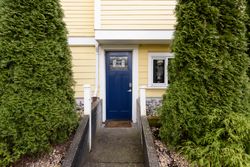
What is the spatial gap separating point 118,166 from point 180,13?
2.84m

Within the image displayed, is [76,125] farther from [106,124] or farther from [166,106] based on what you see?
[106,124]

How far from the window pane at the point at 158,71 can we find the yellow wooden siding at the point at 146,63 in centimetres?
26

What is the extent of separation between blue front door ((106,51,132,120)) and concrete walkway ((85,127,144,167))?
5.03 ft

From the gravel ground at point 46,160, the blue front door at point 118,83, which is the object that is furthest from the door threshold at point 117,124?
the gravel ground at point 46,160

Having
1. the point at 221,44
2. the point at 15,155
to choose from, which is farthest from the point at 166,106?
the point at 15,155

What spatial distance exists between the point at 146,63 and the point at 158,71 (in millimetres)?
451

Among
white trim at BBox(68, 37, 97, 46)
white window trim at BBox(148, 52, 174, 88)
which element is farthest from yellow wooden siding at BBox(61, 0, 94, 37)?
white window trim at BBox(148, 52, 174, 88)

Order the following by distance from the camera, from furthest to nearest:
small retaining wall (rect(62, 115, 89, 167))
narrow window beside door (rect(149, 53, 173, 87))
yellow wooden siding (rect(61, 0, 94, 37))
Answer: narrow window beside door (rect(149, 53, 173, 87)) < yellow wooden siding (rect(61, 0, 94, 37)) < small retaining wall (rect(62, 115, 89, 167))

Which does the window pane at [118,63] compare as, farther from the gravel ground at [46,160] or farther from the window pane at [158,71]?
the gravel ground at [46,160]

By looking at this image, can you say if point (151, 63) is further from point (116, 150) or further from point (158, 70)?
point (116, 150)

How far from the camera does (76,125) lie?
176 inches

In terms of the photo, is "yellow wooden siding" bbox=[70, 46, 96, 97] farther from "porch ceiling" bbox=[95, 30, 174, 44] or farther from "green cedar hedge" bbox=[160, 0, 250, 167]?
"green cedar hedge" bbox=[160, 0, 250, 167]

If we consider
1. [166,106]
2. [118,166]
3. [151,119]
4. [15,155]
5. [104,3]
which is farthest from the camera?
[104,3]

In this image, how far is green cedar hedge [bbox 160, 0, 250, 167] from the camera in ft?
12.0
